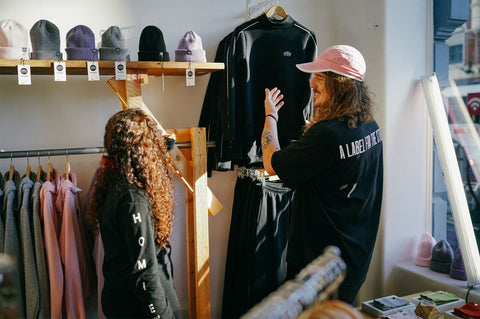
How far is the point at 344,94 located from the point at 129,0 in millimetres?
1557

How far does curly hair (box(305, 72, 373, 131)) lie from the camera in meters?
1.80

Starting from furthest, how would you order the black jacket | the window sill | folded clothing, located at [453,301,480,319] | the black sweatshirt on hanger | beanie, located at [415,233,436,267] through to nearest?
beanie, located at [415,233,436,267]
the black sweatshirt on hanger
the window sill
folded clothing, located at [453,301,480,319]
the black jacket

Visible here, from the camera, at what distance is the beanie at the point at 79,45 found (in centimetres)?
221

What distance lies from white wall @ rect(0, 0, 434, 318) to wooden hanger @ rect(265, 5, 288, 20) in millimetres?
261

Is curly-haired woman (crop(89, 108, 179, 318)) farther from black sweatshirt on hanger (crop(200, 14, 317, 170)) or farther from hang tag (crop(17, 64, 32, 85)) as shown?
black sweatshirt on hanger (crop(200, 14, 317, 170))

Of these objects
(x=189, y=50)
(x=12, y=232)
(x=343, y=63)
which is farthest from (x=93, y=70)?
(x=343, y=63)

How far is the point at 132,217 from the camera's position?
5.41 ft

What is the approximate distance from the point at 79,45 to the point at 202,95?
2.98ft

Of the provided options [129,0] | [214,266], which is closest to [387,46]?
[129,0]

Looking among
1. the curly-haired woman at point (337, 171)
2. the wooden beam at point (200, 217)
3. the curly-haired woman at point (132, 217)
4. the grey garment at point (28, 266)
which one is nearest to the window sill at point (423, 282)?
the curly-haired woman at point (337, 171)

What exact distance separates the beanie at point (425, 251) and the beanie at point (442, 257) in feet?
0.33

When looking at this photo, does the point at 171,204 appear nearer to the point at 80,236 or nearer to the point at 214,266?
the point at 80,236

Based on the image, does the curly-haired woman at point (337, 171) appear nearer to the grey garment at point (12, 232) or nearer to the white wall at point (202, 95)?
the white wall at point (202, 95)

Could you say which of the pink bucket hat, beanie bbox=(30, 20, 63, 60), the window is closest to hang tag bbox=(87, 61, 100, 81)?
beanie bbox=(30, 20, 63, 60)
